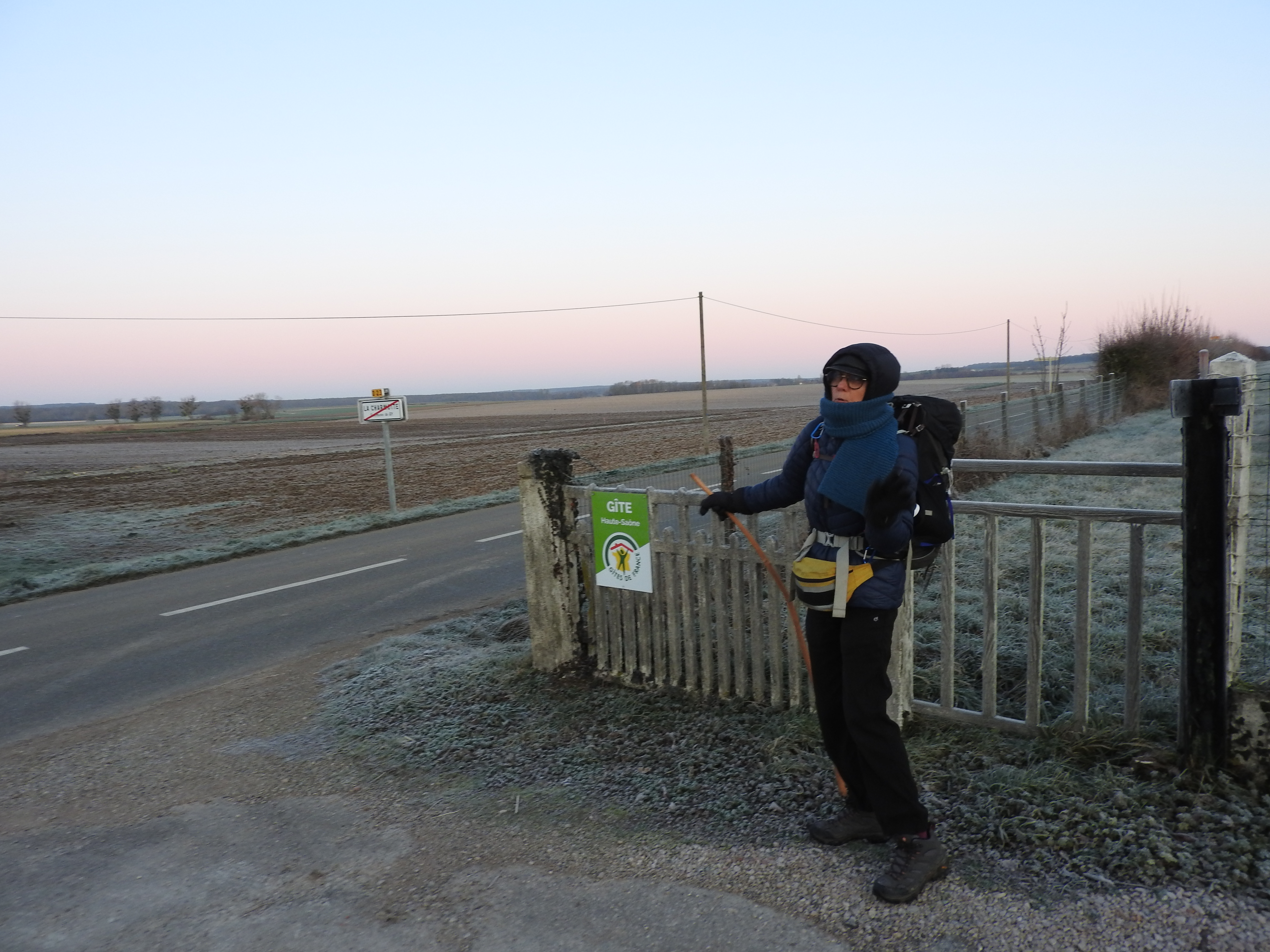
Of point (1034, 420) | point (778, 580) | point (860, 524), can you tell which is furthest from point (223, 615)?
point (1034, 420)

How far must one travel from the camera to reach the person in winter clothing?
119 inches

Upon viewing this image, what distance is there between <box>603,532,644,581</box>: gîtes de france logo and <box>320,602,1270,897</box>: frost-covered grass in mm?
686

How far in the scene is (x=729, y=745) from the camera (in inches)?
170

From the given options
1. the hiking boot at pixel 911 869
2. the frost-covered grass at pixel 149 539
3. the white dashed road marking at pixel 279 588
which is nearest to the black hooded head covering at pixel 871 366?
the hiking boot at pixel 911 869

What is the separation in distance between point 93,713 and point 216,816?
2.41 meters

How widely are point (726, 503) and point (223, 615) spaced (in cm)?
655

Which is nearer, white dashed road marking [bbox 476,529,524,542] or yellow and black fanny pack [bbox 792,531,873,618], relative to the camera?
yellow and black fanny pack [bbox 792,531,873,618]

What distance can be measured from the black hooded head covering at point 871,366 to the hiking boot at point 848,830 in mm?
1605

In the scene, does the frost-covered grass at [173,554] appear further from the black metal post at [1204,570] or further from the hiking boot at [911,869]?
the black metal post at [1204,570]

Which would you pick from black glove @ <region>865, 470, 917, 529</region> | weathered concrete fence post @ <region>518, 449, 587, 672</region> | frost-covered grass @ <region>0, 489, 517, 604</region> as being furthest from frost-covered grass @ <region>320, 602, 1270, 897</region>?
frost-covered grass @ <region>0, 489, 517, 604</region>

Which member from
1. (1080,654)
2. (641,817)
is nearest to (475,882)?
(641,817)

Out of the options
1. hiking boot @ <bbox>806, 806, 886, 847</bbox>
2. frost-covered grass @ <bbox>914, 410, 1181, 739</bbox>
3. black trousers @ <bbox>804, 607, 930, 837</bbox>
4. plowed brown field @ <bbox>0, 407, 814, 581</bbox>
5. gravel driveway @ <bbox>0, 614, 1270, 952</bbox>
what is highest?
black trousers @ <bbox>804, 607, 930, 837</bbox>

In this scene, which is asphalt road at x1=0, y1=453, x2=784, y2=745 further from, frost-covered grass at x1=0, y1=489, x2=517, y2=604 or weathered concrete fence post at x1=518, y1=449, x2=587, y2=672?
weathered concrete fence post at x1=518, y1=449, x2=587, y2=672

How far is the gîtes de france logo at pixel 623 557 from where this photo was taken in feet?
16.6
